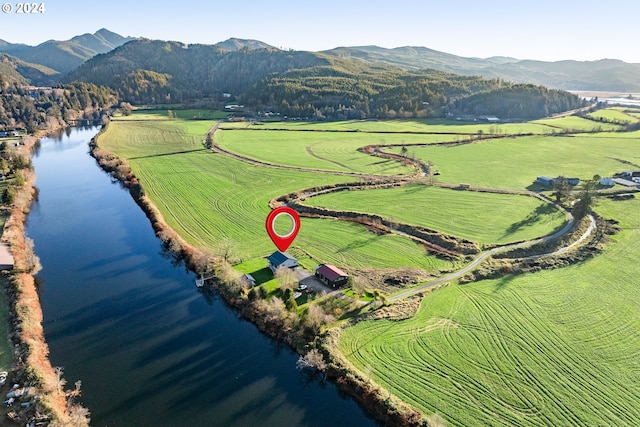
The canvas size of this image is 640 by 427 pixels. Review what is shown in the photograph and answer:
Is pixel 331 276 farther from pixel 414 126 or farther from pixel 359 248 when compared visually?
pixel 414 126

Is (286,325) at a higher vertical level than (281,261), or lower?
lower

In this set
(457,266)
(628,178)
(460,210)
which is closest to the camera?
(457,266)

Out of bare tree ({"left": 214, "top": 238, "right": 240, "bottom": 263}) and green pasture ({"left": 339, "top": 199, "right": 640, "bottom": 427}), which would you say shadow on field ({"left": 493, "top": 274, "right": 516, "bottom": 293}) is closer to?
green pasture ({"left": 339, "top": 199, "right": 640, "bottom": 427})

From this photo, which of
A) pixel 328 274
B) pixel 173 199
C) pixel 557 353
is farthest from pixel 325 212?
pixel 557 353

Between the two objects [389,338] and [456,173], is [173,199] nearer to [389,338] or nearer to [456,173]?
[389,338]

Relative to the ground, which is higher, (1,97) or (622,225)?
(1,97)

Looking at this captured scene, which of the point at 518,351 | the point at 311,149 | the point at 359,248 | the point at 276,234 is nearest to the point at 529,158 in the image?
the point at 311,149

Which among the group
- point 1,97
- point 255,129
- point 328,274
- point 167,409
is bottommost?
point 167,409

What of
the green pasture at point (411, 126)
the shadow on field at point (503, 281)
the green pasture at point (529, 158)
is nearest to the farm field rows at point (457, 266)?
the shadow on field at point (503, 281)
